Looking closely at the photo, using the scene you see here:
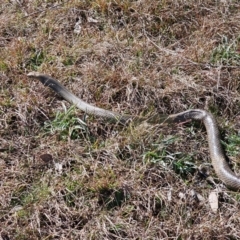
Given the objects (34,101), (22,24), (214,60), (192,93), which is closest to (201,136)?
(192,93)

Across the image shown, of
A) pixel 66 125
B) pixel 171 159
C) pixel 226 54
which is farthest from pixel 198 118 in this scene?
pixel 66 125

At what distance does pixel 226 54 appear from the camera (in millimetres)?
6039

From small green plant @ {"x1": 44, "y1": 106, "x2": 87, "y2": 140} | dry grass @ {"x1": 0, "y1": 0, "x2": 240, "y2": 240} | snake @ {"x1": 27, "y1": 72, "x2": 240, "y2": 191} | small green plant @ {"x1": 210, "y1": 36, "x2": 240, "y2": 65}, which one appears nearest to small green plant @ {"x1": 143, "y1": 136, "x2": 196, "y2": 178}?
dry grass @ {"x1": 0, "y1": 0, "x2": 240, "y2": 240}

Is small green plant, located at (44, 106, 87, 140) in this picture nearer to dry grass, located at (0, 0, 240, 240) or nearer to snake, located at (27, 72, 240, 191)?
dry grass, located at (0, 0, 240, 240)

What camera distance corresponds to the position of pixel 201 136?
537 cm

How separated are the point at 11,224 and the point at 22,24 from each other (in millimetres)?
2902

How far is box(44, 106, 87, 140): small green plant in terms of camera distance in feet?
17.5

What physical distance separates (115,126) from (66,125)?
1.54 feet

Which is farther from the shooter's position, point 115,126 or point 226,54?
point 226,54

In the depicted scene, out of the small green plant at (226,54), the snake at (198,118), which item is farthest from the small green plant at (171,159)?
the small green plant at (226,54)

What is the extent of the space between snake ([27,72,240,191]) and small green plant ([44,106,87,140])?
159 millimetres

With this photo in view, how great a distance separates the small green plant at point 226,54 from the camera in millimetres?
6012

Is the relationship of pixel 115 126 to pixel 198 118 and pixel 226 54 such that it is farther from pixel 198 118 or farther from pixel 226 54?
pixel 226 54

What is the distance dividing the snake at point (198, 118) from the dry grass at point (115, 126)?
0.08 metres
